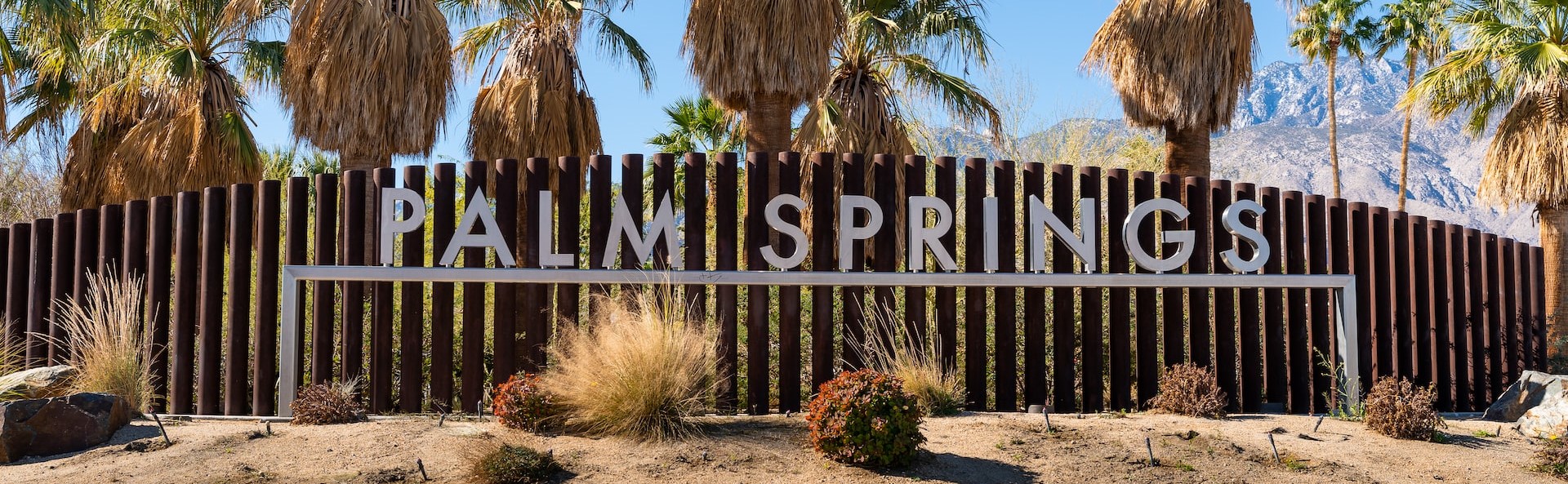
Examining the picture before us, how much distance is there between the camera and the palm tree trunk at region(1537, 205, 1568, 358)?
16062 millimetres

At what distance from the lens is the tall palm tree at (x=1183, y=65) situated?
12.6 meters

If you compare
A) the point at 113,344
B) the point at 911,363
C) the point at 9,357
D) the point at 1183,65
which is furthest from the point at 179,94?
the point at 1183,65

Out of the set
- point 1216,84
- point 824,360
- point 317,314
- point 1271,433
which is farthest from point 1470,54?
point 317,314

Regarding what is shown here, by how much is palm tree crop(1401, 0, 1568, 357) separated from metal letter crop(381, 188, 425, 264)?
1487 centimetres

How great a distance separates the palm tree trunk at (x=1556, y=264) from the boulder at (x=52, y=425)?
18.3 meters

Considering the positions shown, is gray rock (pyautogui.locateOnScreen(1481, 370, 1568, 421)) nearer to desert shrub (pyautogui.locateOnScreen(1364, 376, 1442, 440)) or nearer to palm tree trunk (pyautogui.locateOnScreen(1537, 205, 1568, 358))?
desert shrub (pyautogui.locateOnScreen(1364, 376, 1442, 440))

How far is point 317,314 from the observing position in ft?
27.3

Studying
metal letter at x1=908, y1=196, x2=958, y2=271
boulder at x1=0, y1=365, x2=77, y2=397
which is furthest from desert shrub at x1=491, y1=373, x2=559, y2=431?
Answer: boulder at x1=0, y1=365, x2=77, y2=397

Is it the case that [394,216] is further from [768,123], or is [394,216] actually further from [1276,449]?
[1276,449]

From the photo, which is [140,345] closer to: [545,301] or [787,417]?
[545,301]

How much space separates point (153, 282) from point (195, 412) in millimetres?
1145

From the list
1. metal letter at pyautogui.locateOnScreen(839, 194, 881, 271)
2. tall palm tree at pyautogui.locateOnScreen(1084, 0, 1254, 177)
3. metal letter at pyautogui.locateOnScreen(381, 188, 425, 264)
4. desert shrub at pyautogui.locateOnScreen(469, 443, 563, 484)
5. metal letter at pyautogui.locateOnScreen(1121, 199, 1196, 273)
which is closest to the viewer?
desert shrub at pyautogui.locateOnScreen(469, 443, 563, 484)

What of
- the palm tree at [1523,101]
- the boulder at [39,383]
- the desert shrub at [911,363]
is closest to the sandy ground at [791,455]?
the desert shrub at [911,363]

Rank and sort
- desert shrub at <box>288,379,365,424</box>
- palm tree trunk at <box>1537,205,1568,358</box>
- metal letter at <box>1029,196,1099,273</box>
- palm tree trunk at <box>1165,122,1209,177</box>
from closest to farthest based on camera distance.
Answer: desert shrub at <box>288,379,365,424</box>
metal letter at <box>1029,196,1099,273</box>
palm tree trunk at <box>1165,122,1209,177</box>
palm tree trunk at <box>1537,205,1568,358</box>
